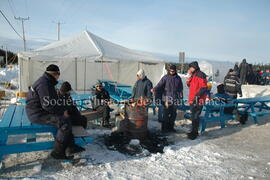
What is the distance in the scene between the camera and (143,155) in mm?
4109

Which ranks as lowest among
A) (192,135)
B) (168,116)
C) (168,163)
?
(168,163)

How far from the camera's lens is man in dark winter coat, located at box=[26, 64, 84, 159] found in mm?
3373

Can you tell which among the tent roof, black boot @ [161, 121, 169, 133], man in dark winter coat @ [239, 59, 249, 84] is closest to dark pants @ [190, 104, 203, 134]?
black boot @ [161, 121, 169, 133]

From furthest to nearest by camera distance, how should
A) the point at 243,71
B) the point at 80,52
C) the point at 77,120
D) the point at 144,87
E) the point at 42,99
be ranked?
the point at 243,71 < the point at 80,52 < the point at 144,87 < the point at 77,120 < the point at 42,99

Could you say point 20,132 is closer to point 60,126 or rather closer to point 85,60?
point 60,126

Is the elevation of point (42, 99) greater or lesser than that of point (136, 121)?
greater

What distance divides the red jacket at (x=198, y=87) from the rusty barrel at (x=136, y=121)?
1.35 meters

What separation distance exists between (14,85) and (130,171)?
1218 cm

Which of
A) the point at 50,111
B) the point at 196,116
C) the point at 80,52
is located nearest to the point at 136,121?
the point at 196,116

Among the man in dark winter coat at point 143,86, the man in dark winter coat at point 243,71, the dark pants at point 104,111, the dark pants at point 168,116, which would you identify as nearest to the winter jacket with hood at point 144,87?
the man in dark winter coat at point 143,86

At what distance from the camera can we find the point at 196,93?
5.17m

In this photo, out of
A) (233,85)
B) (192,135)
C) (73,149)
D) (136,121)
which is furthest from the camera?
(233,85)

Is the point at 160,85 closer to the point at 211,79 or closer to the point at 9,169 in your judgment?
the point at 9,169

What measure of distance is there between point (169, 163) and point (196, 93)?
2002 millimetres
